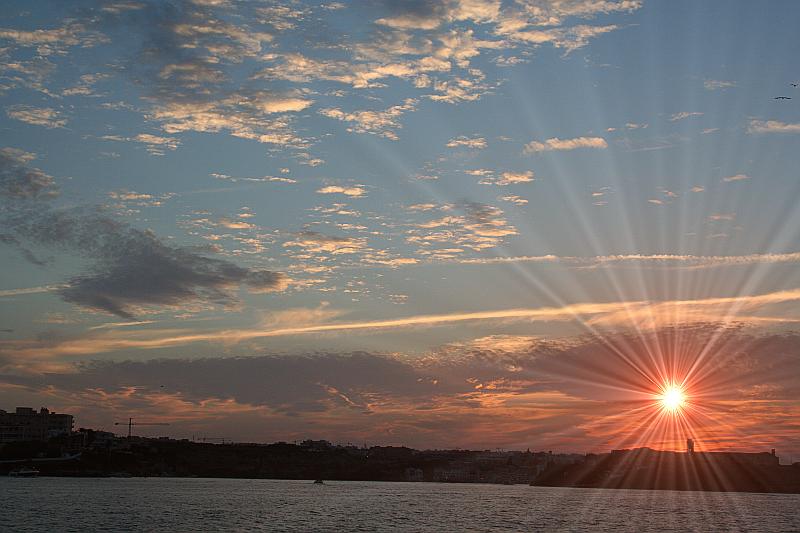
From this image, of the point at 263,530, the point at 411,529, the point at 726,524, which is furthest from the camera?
the point at 726,524

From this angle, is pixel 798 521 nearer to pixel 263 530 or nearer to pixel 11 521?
pixel 263 530

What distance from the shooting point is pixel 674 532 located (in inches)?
5974

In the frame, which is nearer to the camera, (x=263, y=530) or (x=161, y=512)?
(x=263, y=530)

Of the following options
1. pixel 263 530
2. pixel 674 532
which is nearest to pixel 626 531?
pixel 674 532

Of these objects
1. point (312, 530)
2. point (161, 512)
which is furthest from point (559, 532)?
point (161, 512)

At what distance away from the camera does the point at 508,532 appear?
138000 millimetres

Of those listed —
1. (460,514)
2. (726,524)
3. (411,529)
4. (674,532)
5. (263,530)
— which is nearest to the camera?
(263,530)

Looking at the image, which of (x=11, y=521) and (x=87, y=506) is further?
(x=87, y=506)

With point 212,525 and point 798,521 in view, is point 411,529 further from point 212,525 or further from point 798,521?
point 798,521

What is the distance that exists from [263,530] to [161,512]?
47.7 meters

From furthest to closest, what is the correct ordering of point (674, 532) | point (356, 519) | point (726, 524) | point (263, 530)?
point (726, 524), point (356, 519), point (674, 532), point (263, 530)

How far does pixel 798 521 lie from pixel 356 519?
3983 inches

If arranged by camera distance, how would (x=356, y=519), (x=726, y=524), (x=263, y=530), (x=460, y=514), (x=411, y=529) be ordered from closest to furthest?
1. (x=263, y=530)
2. (x=411, y=529)
3. (x=356, y=519)
4. (x=726, y=524)
5. (x=460, y=514)

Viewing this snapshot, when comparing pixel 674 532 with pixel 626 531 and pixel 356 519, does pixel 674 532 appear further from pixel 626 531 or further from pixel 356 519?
pixel 356 519
